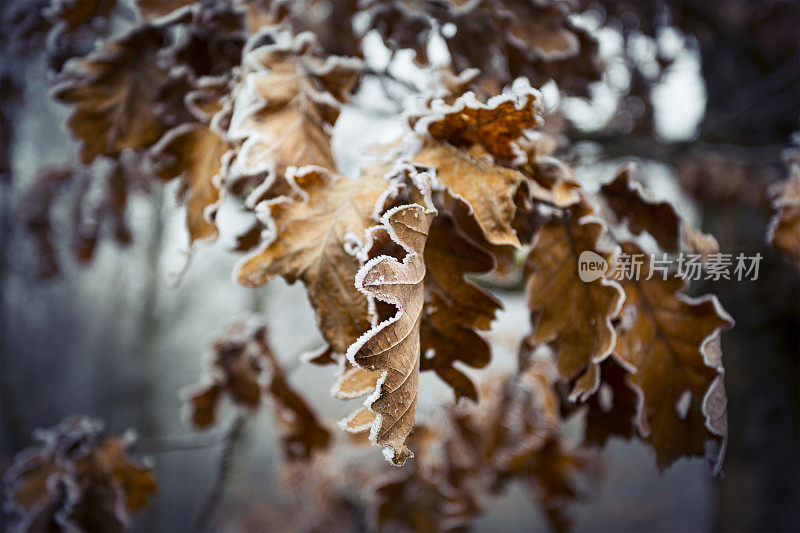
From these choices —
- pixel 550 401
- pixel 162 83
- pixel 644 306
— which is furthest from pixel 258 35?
pixel 550 401

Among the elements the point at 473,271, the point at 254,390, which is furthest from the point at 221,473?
the point at 473,271

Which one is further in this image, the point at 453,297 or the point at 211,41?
the point at 211,41

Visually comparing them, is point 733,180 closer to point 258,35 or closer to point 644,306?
point 644,306

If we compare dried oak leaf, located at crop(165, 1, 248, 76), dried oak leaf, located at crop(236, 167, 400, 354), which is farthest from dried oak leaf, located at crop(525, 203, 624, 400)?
dried oak leaf, located at crop(165, 1, 248, 76)

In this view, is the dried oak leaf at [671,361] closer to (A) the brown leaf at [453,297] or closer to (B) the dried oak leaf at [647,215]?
(B) the dried oak leaf at [647,215]

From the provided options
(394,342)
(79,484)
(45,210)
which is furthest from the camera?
(45,210)

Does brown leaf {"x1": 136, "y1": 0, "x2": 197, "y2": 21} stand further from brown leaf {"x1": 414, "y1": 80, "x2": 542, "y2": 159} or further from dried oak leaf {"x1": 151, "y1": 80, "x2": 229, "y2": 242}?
brown leaf {"x1": 414, "y1": 80, "x2": 542, "y2": 159}

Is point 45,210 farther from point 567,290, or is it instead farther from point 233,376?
point 567,290
